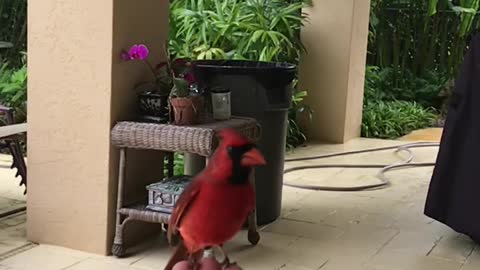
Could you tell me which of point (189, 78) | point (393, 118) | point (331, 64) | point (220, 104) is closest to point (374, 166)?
point (331, 64)

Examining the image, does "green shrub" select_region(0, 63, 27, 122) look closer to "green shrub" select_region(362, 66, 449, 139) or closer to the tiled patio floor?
the tiled patio floor

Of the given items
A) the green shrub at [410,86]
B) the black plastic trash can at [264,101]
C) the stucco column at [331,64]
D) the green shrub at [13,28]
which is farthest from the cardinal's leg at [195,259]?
the green shrub at [410,86]

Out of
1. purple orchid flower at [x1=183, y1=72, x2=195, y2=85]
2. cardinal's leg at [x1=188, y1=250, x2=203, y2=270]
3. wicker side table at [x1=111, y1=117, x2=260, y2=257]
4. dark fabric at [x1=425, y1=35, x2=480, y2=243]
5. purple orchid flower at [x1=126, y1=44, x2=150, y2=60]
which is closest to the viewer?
cardinal's leg at [x1=188, y1=250, x2=203, y2=270]

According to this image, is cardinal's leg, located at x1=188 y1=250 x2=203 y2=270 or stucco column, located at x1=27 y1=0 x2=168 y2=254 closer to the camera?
cardinal's leg, located at x1=188 y1=250 x2=203 y2=270

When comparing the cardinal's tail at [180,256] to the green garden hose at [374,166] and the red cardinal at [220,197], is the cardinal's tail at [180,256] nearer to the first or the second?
the red cardinal at [220,197]

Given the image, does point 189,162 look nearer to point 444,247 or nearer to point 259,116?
point 259,116

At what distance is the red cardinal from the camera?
1074mm

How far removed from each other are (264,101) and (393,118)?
3.54 meters

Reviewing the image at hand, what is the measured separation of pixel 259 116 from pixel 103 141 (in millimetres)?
816

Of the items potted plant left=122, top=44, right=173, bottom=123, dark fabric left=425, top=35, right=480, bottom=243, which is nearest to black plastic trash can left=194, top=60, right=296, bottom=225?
potted plant left=122, top=44, right=173, bottom=123

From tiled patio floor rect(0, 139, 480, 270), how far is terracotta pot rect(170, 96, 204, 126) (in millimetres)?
580

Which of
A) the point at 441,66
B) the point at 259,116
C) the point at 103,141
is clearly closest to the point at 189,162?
the point at 259,116

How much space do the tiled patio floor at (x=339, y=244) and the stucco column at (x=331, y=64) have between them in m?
1.47

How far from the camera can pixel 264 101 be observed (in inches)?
136
